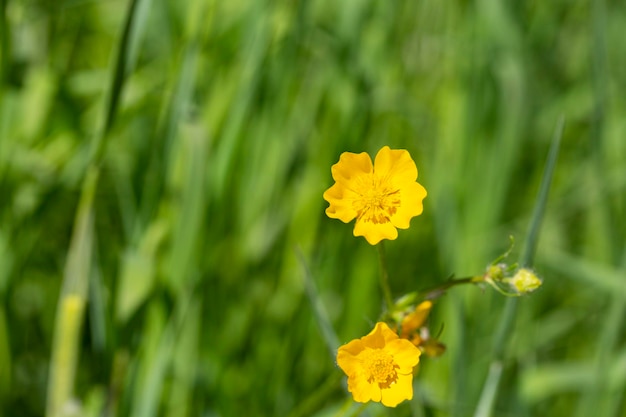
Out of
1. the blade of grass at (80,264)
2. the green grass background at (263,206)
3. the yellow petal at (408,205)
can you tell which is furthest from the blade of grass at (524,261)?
the blade of grass at (80,264)

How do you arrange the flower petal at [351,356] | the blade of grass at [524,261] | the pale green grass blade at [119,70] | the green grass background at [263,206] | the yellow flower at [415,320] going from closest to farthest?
the flower petal at [351,356] < the yellow flower at [415,320] < the blade of grass at [524,261] < the pale green grass blade at [119,70] < the green grass background at [263,206]

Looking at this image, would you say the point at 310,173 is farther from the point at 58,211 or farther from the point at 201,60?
the point at 58,211

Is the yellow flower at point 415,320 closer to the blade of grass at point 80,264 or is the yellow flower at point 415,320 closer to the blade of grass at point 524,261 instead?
the blade of grass at point 524,261

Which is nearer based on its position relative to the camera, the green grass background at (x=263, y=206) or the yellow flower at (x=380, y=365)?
the yellow flower at (x=380, y=365)

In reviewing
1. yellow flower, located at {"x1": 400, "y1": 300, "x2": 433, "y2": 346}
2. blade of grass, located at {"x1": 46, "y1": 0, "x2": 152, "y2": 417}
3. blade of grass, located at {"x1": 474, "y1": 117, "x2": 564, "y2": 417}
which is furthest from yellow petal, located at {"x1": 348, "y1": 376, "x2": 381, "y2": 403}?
blade of grass, located at {"x1": 46, "y1": 0, "x2": 152, "y2": 417}

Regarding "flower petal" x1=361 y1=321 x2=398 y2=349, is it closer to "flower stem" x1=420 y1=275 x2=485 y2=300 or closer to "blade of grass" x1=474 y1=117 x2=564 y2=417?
"flower stem" x1=420 y1=275 x2=485 y2=300

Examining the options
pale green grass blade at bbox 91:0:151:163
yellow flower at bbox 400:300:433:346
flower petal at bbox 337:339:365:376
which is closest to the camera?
flower petal at bbox 337:339:365:376
